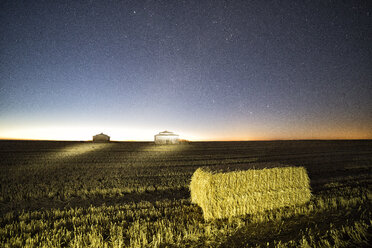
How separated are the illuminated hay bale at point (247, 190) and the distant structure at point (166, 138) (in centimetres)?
3718

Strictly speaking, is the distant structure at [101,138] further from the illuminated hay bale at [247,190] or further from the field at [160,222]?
the illuminated hay bale at [247,190]

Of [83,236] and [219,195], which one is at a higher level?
[219,195]

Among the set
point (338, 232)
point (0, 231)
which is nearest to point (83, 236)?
point (0, 231)

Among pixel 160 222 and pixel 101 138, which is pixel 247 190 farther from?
pixel 101 138

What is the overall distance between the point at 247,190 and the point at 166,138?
3865cm

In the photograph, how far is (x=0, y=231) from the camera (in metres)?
4.84

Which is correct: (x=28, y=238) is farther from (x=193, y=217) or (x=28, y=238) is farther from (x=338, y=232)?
(x=338, y=232)

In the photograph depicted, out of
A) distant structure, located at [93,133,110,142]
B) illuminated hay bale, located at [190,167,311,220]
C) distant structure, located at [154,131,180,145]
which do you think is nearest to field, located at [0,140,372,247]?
illuminated hay bale, located at [190,167,311,220]

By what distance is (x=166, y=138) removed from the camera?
44375 mm

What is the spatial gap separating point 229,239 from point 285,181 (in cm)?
359

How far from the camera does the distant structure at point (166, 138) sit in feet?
144

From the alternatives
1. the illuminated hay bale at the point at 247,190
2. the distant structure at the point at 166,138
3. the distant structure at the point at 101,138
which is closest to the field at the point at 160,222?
the illuminated hay bale at the point at 247,190

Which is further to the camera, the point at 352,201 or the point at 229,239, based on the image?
the point at 352,201

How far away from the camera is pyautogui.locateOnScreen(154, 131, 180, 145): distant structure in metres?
43.8
